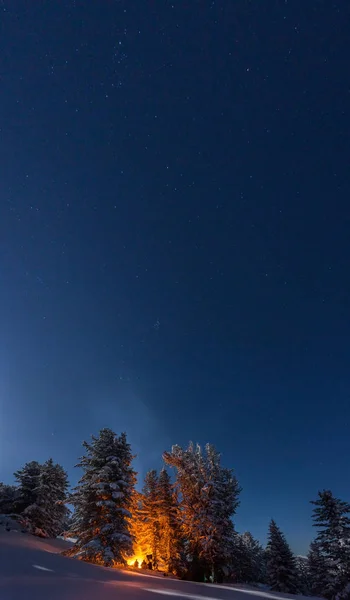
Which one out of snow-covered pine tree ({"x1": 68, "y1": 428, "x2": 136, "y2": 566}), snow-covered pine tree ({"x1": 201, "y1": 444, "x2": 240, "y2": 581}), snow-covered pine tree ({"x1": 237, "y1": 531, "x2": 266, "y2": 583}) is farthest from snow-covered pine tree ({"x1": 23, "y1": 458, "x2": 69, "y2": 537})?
snow-covered pine tree ({"x1": 237, "y1": 531, "x2": 266, "y2": 583})

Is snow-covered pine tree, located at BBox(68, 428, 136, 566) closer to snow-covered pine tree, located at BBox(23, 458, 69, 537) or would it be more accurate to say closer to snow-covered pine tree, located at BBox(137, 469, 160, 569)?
snow-covered pine tree, located at BBox(137, 469, 160, 569)

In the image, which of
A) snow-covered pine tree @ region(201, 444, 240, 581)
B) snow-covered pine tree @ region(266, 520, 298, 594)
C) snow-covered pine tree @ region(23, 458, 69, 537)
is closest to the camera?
snow-covered pine tree @ region(201, 444, 240, 581)

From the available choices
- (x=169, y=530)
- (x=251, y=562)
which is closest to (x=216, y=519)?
(x=169, y=530)

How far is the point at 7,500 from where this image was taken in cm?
3503

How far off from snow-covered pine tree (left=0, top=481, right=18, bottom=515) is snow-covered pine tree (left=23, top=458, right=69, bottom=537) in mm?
2847

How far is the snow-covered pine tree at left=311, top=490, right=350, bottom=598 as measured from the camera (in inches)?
1001

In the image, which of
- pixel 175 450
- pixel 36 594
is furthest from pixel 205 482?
pixel 36 594

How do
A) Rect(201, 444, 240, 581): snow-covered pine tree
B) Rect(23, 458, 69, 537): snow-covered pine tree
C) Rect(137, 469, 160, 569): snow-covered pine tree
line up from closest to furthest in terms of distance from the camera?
Rect(201, 444, 240, 581): snow-covered pine tree → Rect(137, 469, 160, 569): snow-covered pine tree → Rect(23, 458, 69, 537): snow-covered pine tree

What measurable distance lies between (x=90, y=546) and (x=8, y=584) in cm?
1231

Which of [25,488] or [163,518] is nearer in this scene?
[163,518]

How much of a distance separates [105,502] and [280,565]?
26.3m

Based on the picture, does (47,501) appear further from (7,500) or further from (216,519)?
(216,519)

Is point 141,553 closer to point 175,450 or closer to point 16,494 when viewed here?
point 175,450

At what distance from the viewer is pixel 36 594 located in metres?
→ 7.26
